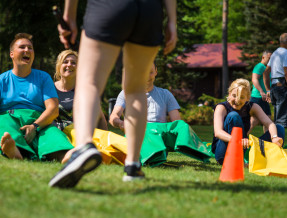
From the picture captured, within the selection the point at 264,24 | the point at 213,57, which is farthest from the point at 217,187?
the point at 213,57

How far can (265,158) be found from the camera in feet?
16.2

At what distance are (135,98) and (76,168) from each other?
2.67 feet

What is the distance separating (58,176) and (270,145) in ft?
10.1

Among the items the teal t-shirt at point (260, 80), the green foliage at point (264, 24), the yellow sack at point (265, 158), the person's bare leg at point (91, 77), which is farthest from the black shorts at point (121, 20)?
the green foliage at point (264, 24)

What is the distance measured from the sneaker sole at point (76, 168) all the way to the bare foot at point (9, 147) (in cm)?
173

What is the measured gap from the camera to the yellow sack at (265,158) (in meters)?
4.82

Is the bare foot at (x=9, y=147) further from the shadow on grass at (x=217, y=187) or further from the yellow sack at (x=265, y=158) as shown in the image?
the yellow sack at (x=265, y=158)

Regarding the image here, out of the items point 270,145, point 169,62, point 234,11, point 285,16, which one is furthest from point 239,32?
point 270,145

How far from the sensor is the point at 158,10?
3.00 meters

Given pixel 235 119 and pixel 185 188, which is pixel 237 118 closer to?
pixel 235 119

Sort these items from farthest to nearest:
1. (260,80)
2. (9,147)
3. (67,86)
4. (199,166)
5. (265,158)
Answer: (260,80)
(67,86)
(199,166)
(265,158)
(9,147)

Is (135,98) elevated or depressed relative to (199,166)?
elevated

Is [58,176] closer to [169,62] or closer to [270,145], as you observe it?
[270,145]

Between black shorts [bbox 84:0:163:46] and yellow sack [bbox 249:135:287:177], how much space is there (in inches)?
96.0
